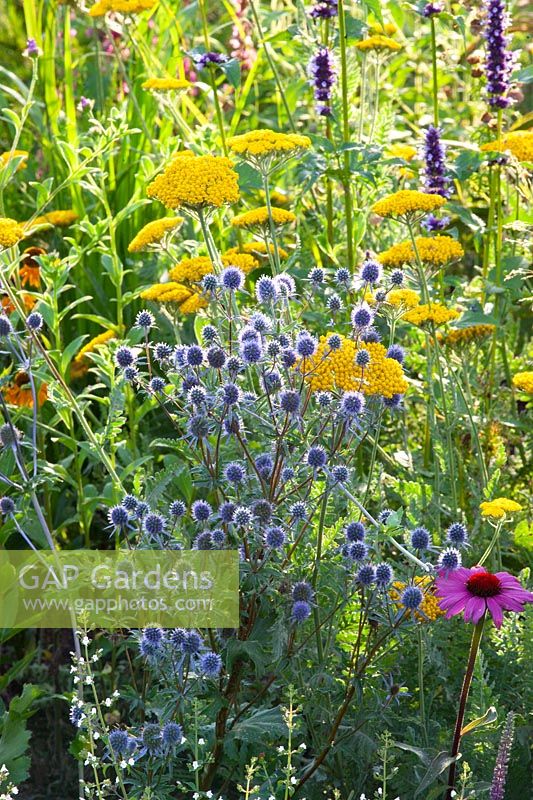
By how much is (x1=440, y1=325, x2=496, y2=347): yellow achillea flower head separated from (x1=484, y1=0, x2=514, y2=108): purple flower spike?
30.3 inches

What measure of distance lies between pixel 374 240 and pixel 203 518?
6.89ft

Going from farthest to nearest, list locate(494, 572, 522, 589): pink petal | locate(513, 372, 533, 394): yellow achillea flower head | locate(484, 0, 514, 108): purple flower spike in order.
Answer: locate(484, 0, 514, 108): purple flower spike, locate(513, 372, 533, 394): yellow achillea flower head, locate(494, 572, 522, 589): pink petal

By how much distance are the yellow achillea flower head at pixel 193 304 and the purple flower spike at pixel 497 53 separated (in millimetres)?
1168

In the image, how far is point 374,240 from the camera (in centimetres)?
404

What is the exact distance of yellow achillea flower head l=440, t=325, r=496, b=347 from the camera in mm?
2922

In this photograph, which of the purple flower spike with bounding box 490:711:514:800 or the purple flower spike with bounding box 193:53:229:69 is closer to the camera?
the purple flower spike with bounding box 490:711:514:800

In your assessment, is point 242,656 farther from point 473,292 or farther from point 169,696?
point 473,292

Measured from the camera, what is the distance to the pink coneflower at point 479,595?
192 cm

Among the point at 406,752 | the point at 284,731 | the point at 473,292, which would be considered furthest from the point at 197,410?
the point at 473,292

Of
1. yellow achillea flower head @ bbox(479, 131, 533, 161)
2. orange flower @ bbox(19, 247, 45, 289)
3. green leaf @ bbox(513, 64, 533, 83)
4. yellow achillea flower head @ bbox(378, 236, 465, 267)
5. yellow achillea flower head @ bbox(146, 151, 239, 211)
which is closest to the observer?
yellow achillea flower head @ bbox(146, 151, 239, 211)

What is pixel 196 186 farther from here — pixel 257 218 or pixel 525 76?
pixel 525 76

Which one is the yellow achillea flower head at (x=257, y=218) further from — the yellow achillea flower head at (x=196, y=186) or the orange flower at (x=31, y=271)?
the orange flower at (x=31, y=271)

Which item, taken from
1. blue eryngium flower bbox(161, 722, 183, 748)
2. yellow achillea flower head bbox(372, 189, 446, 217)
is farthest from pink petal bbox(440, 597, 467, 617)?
yellow achillea flower head bbox(372, 189, 446, 217)

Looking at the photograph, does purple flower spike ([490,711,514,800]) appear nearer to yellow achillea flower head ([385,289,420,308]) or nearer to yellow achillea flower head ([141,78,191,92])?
yellow achillea flower head ([385,289,420,308])
